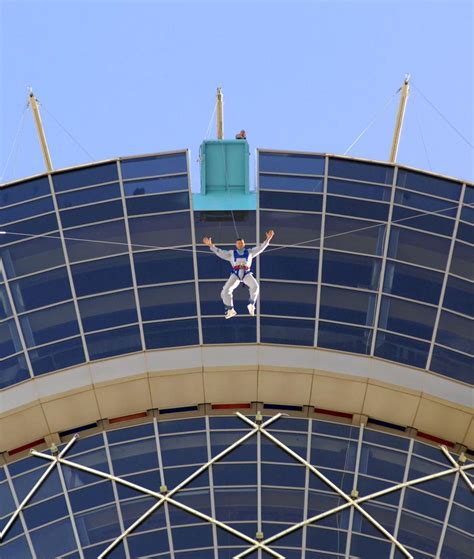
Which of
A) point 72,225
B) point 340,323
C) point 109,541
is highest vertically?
point 72,225

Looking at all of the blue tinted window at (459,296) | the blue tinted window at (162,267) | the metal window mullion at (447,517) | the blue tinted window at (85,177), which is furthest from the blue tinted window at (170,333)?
the metal window mullion at (447,517)

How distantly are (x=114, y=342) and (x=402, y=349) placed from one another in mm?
11909

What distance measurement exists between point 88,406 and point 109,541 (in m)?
8.12

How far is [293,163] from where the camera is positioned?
6094 cm

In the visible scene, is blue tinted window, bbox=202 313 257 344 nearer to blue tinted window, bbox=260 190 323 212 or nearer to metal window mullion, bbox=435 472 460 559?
blue tinted window, bbox=260 190 323 212

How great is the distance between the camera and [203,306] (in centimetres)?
6056

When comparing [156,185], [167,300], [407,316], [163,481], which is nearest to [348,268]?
[407,316]

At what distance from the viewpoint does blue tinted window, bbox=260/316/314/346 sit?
61.0 meters

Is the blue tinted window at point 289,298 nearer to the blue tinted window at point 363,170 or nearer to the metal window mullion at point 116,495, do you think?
the blue tinted window at point 363,170

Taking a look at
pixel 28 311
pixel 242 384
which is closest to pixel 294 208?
pixel 242 384

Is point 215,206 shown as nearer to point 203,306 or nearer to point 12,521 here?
point 203,306

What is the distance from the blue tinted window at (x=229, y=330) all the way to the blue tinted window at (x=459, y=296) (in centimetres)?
809

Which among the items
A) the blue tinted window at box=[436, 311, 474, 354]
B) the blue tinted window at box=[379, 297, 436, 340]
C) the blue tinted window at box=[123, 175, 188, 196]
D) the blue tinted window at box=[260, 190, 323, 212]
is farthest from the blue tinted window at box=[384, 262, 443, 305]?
the blue tinted window at box=[123, 175, 188, 196]

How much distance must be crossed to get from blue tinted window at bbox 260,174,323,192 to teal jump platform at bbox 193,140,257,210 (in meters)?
0.76
